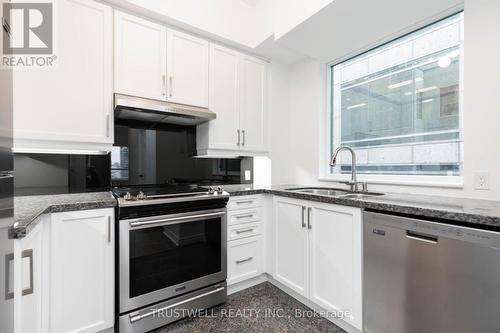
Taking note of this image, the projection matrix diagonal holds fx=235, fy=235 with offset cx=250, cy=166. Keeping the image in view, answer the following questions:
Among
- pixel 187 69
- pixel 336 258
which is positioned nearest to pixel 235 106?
pixel 187 69

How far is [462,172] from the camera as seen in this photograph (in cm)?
165

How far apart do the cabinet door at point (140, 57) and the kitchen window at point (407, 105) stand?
1.87 meters

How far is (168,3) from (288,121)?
5.78 feet

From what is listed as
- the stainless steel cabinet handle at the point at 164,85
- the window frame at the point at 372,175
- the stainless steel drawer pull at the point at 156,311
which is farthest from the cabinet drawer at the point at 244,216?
the stainless steel cabinet handle at the point at 164,85

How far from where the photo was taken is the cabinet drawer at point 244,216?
6.83ft

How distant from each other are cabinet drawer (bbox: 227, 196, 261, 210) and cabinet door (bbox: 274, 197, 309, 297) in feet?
0.63

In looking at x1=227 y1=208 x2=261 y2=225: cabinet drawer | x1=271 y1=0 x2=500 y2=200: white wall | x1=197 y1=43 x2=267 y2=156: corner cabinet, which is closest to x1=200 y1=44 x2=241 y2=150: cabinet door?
x1=197 y1=43 x2=267 y2=156: corner cabinet

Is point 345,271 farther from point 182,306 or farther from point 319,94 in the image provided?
point 319,94

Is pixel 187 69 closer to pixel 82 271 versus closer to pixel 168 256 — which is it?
pixel 168 256

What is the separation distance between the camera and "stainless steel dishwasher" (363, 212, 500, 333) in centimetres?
100

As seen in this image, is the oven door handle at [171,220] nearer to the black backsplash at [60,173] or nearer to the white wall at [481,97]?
the black backsplash at [60,173]

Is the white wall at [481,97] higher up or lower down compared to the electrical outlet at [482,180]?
higher up

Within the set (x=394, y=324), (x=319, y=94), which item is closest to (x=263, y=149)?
(x=319, y=94)

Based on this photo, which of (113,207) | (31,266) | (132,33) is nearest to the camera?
(31,266)
